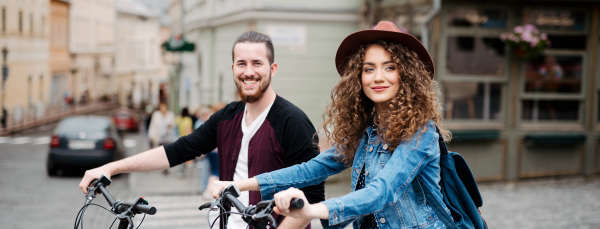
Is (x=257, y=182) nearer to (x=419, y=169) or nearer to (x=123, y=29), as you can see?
(x=419, y=169)

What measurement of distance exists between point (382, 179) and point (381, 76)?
0.48 m

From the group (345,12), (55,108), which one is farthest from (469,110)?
(55,108)

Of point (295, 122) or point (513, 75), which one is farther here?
point (513, 75)

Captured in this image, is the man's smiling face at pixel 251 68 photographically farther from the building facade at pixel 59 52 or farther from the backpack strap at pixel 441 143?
the building facade at pixel 59 52

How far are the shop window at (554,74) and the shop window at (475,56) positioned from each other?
0.56 meters

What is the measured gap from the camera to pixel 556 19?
10.1 m

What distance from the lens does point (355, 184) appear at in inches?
97.7

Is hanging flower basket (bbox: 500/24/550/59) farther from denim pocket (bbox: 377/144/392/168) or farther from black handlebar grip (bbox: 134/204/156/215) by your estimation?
black handlebar grip (bbox: 134/204/156/215)

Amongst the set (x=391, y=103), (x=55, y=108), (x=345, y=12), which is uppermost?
(x=345, y=12)

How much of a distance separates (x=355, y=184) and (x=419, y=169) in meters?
0.36

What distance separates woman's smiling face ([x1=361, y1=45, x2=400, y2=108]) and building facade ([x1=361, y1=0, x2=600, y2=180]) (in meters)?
7.71

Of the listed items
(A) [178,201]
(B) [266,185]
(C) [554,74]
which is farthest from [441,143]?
(C) [554,74]

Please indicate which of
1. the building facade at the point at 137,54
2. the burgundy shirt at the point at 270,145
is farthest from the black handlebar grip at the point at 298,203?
the building facade at the point at 137,54

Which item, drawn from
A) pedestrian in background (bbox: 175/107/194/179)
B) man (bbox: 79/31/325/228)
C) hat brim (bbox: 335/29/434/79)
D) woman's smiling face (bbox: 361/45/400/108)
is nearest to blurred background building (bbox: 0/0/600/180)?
pedestrian in background (bbox: 175/107/194/179)
